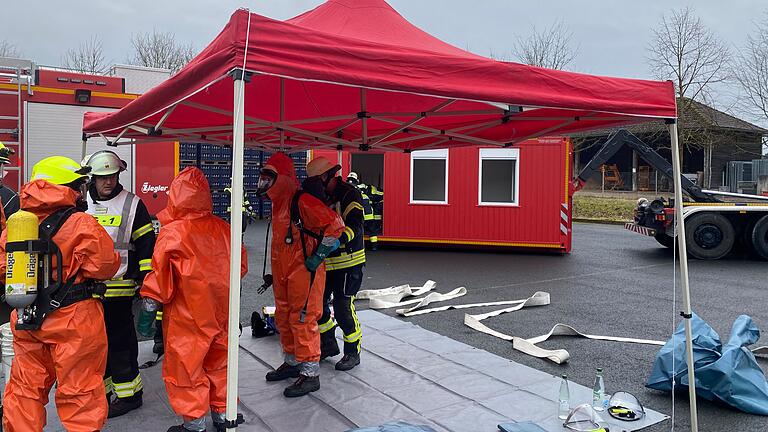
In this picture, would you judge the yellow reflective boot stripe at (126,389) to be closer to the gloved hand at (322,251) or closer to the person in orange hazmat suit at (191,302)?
the person in orange hazmat suit at (191,302)

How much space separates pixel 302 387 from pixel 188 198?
5.28ft

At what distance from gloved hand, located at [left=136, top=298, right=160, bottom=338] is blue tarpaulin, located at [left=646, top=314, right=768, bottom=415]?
3383mm

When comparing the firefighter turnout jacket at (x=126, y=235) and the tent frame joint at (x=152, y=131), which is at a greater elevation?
the tent frame joint at (x=152, y=131)

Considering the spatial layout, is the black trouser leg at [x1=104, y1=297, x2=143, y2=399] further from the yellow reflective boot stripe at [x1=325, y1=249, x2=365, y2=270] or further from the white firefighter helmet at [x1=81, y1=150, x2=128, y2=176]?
the yellow reflective boot stripe at [x1=325, y1=249, x2=365, y2=270]

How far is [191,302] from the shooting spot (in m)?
3.22

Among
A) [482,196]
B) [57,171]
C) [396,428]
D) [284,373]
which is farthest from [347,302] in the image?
[482,196]

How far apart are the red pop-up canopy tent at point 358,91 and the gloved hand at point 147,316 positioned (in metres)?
0.92

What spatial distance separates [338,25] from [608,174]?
3146cm

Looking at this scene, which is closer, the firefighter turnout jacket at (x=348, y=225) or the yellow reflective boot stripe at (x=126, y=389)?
the yellow reflective boot stripe at (x=126, y=389)

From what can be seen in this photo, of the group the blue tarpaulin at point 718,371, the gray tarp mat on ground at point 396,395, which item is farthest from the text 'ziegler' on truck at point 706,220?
the gray tarp mat on ground at point 396,395

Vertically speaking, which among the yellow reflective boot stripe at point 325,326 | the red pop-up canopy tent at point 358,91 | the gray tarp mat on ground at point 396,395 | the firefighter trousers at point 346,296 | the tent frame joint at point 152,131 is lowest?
the gray tarp mat on ground at point 396,395

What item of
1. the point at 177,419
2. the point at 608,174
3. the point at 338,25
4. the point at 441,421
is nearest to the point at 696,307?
the point at 441,421

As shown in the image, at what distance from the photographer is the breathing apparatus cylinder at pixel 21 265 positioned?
2826 mm

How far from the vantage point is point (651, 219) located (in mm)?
11484
